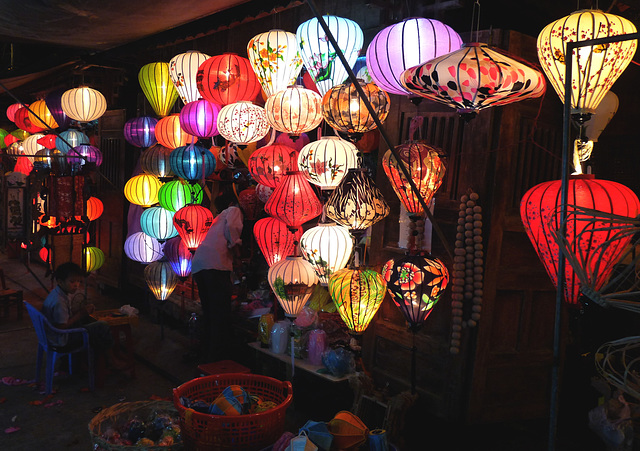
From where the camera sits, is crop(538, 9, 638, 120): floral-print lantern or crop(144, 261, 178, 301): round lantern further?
crop(144, 261, 178, 301): round lantern

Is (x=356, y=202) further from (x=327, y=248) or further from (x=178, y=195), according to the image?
(x=178, y=195)

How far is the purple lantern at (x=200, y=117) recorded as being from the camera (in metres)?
5.61

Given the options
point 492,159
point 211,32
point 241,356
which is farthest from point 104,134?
point 492,159

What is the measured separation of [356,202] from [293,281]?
1.07m

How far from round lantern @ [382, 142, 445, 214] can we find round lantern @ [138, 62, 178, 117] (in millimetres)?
3869

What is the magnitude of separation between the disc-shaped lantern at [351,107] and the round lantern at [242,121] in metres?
1.22

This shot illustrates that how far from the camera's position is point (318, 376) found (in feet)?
15.7

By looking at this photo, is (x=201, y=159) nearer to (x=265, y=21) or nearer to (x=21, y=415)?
(x=265, y=21)

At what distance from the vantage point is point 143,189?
719cm

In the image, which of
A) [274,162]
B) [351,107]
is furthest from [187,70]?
[351,107]

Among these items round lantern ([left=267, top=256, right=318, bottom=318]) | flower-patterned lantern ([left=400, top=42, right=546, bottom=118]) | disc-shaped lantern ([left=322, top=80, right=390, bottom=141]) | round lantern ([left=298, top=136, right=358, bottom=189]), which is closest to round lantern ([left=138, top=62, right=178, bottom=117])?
round lantern ([left=298, top=136, right=358, bottom=189])

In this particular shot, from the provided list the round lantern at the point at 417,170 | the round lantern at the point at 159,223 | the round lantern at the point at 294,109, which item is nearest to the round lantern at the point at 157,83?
the round lantern at the point at 159,223

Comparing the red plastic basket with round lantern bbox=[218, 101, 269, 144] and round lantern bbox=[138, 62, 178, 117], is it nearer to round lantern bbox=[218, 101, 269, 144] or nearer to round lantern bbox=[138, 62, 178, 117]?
round lantern bbox=[218, 101, 269, 144]

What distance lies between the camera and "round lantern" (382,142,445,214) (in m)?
3.62
